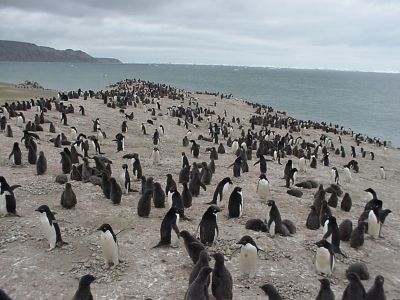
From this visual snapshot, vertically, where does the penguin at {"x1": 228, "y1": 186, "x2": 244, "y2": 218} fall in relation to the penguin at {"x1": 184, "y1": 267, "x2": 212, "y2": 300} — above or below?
below

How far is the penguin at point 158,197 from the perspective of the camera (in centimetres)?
1419

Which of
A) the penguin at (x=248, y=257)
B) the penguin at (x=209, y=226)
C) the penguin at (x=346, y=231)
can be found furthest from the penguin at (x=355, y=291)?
the penguin at (x=346, y=231)

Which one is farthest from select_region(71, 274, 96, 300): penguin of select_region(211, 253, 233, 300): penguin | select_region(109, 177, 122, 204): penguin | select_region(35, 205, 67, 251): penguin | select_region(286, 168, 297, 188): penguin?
select_region(286, 168, 297, 188): penguin

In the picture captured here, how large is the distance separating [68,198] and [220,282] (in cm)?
626

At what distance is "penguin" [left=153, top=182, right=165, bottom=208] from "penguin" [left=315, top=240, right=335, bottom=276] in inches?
208

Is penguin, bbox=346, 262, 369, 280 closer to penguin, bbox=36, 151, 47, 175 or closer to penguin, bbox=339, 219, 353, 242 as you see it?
penguin, bbox=339, 219, 353, 242

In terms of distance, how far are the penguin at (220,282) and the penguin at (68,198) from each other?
6.06 meters

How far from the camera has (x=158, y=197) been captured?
14.2m

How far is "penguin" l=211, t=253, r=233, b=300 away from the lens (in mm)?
8875

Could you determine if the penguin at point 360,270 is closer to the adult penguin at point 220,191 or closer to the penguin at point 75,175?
the adult penguin at point 220,191

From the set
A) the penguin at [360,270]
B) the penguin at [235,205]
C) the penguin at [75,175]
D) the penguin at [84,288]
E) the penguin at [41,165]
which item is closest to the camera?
the penguin at [84,288]

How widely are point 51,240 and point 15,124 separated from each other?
1734 centimetres

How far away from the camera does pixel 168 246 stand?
1132 cm

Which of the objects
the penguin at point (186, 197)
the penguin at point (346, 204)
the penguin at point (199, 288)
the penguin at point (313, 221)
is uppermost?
the penguin at point (199, 288)
